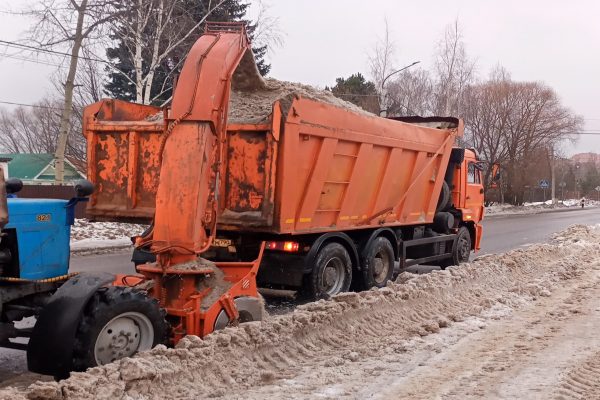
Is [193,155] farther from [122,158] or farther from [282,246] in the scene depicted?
[122,158]

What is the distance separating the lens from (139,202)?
7.88m

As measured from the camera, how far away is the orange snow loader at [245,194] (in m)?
5.33

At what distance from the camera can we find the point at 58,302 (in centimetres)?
434

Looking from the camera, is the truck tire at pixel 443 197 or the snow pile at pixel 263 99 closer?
the snow pile at pixel 263 99

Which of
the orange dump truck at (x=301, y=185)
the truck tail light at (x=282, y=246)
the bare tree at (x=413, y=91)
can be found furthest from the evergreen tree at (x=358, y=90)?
the truck tail light at (x=282, y=246)

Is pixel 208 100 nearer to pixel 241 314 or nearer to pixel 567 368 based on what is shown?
pixel 241 314

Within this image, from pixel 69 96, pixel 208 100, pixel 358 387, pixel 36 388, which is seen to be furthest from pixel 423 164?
pixel 69 96

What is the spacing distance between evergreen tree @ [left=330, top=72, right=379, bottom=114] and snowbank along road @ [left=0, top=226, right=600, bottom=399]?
32.4 m

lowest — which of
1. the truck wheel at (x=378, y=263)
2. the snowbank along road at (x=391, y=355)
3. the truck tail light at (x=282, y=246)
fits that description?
the snowbank along road at (x=391, y=355)

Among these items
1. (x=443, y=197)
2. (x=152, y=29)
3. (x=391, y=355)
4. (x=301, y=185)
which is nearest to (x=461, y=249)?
(x=443, y=197)

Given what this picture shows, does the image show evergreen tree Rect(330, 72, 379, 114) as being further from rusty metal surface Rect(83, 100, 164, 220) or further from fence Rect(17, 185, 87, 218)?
rusty metal surface Rect(83, 100, 164, 220)

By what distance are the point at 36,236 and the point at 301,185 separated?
11.2 ft

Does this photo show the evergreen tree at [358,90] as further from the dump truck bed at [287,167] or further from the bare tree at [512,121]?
the dump truck bed at [287,167]

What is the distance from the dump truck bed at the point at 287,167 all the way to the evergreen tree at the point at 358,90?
30.4 meters
